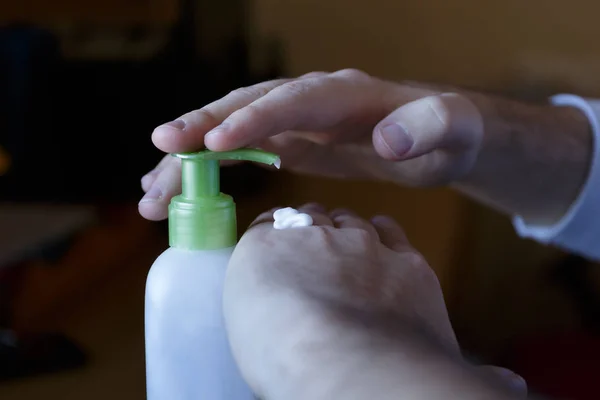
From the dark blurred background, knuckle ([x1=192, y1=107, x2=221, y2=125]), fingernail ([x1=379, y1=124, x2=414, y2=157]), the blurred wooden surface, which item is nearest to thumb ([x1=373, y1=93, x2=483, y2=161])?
fingernail ([x1=379, y1=124, x2=414, y2=157])

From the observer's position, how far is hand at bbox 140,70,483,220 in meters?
0.36

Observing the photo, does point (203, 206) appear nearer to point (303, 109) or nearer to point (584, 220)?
point (303, 109)

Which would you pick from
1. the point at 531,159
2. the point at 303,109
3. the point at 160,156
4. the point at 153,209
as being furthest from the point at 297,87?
the point at 160,156

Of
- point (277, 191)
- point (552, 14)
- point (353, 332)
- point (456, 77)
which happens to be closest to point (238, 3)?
point (277, 191)

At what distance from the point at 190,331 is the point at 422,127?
20cm

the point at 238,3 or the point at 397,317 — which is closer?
the point at 397,317

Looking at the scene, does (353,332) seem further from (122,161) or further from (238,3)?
(238,3)

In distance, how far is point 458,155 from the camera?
1.67ft

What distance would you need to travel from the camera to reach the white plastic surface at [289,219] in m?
0.35

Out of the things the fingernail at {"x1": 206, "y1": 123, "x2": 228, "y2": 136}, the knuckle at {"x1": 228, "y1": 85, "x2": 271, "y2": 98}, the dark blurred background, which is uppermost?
the knuckle at {"x1": 228, "y1": 85, "x2": 271, "y2": 98}

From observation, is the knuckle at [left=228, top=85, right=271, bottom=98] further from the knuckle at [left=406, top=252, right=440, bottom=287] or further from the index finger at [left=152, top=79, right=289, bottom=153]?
the knuckle at [left=406, top=252, right=440, bottom=287]

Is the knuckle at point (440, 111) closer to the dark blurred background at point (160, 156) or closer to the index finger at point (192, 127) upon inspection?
the index finger at point (192, 127)

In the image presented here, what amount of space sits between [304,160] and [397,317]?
0.82 ft

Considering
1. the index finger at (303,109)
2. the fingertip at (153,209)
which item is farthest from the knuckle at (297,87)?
the fingertip at (153,209)
